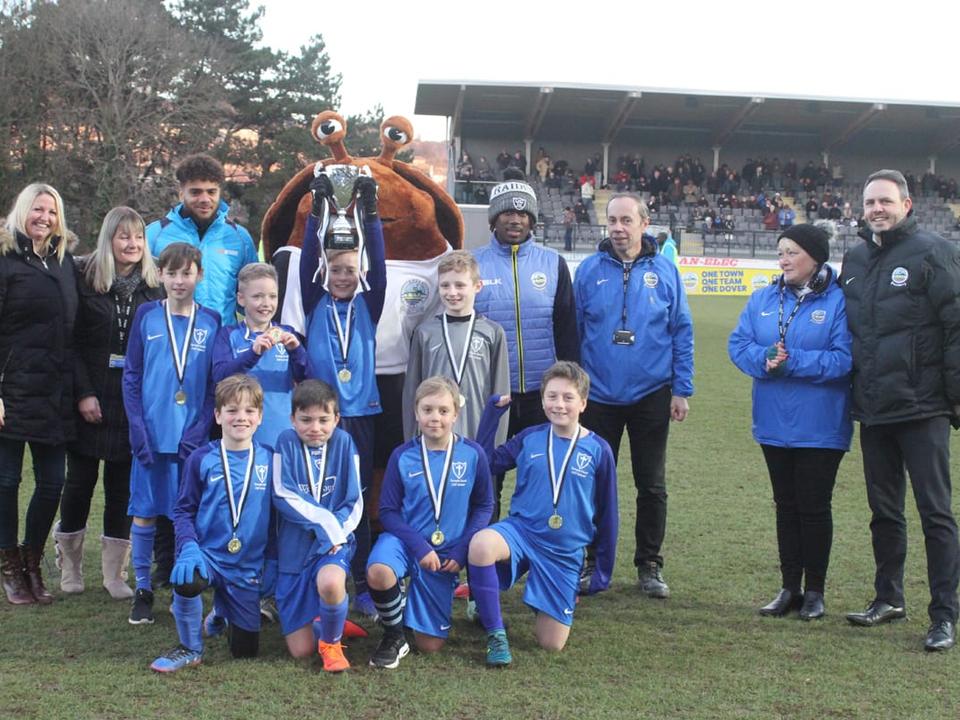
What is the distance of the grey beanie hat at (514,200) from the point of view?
14.7ft

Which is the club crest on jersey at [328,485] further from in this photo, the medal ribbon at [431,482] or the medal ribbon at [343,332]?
the medal ribbon at [343,332]

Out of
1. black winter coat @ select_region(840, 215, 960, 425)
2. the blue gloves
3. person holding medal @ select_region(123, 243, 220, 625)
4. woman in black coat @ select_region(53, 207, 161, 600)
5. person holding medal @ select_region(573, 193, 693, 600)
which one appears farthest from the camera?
person holding medal @ select_region(573, 193, 693, 600)

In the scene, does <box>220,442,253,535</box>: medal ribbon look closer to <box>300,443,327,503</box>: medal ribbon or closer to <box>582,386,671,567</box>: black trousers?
<box>300,443,327,503</box>: medal ribbon

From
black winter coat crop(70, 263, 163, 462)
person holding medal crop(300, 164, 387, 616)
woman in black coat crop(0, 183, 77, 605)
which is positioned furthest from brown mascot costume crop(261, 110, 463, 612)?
woman in black coat crop(0, 183, 77, 605)

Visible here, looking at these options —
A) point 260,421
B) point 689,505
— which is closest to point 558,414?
point 260,421

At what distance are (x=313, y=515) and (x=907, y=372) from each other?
→ 2380 millimetres

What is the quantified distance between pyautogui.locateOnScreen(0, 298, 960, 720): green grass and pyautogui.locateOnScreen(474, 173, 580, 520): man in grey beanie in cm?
93

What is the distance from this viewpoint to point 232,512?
12.1 feet

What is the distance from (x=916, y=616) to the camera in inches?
167

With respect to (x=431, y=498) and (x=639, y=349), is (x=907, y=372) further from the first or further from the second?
(x=431, y=498)

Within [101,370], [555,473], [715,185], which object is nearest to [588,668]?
[555,473]

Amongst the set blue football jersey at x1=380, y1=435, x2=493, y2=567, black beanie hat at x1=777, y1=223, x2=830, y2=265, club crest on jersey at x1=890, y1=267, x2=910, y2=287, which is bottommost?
blue football jersey at x1=380, y1=435, x2=493, y2=567

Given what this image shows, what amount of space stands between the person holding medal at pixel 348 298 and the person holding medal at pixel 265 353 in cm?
13

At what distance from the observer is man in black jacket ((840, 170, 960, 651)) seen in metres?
3.88
